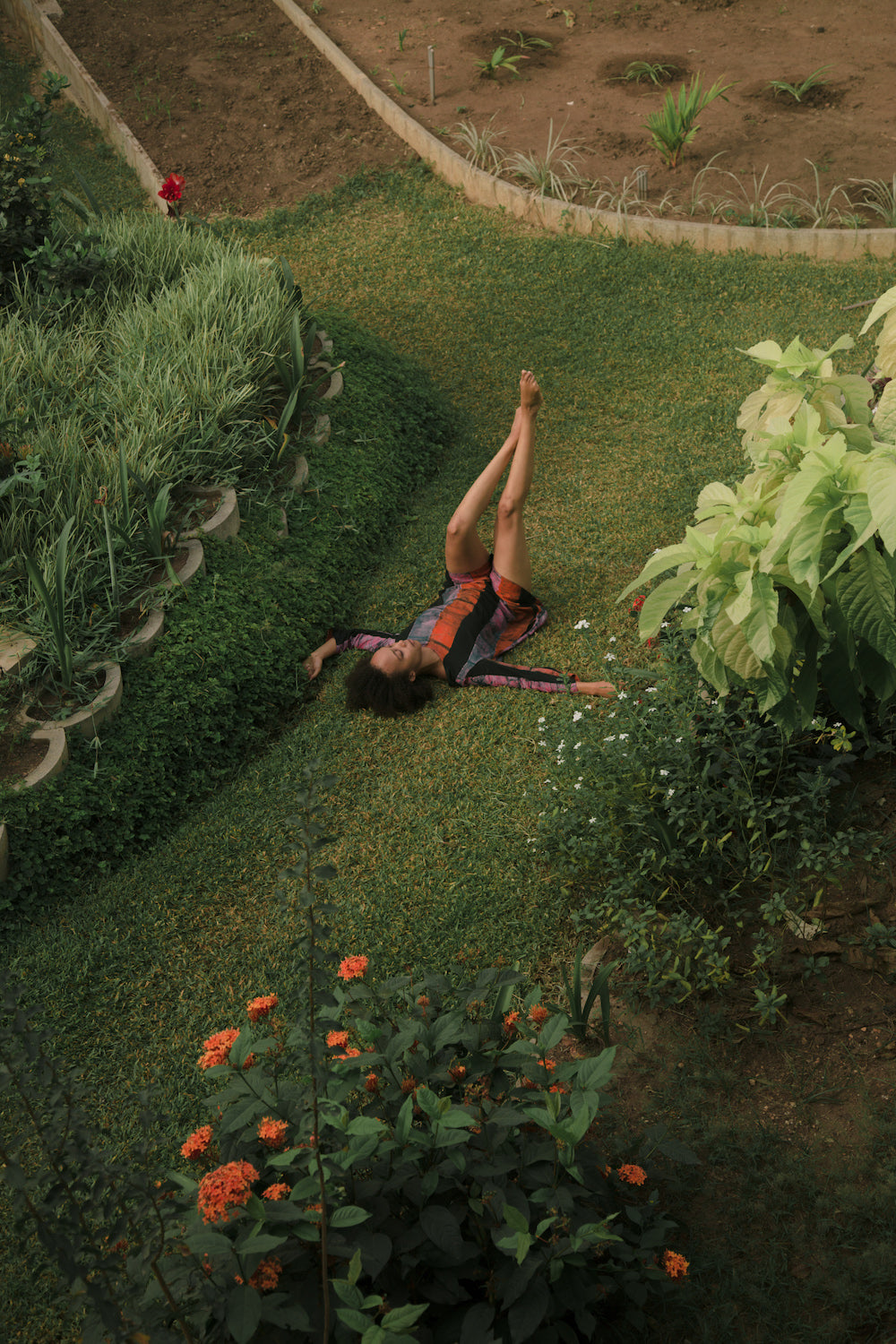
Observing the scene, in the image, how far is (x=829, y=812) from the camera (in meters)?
2.99

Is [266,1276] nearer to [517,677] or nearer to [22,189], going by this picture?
[517,677]

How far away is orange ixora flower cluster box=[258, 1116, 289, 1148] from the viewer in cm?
179

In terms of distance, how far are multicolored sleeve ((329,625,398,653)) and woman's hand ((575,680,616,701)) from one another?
89 cm

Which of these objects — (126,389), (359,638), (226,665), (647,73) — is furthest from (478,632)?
(647,73)

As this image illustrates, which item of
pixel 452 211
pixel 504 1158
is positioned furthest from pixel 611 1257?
pixel 452 211

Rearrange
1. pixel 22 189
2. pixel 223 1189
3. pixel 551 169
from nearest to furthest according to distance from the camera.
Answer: pixel 223 1189 < pixel 22 189 < pixel 551 169

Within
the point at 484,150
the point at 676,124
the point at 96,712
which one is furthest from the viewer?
the point at 484,150

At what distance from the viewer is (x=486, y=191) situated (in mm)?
8148

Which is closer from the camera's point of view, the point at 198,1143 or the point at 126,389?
the point at 198,1143

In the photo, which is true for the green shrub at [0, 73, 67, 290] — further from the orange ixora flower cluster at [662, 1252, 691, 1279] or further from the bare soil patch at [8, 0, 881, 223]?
the orange ixora flower cluster at [662, 1252, 691, 1279]

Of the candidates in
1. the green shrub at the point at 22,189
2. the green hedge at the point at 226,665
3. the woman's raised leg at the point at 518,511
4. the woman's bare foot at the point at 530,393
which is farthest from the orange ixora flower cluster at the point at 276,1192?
the green shrub at the point at 22,189

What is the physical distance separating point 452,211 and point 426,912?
661 centimetres

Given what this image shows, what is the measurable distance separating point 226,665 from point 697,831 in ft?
6.91

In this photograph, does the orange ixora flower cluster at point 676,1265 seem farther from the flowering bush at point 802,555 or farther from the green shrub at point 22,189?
the green shrub at point 22,189
